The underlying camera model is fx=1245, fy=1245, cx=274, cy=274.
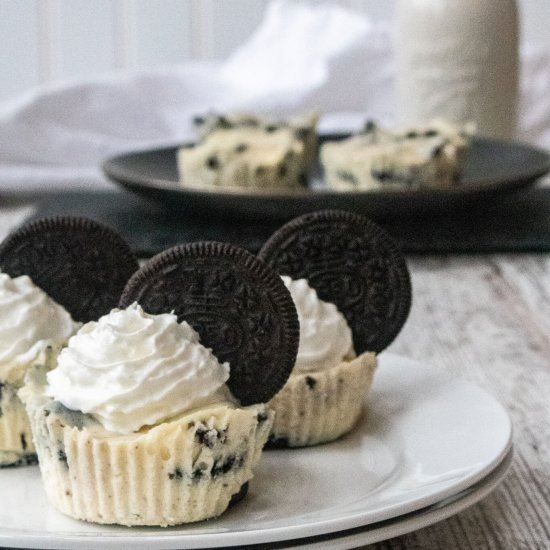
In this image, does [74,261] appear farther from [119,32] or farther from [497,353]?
[119,32]

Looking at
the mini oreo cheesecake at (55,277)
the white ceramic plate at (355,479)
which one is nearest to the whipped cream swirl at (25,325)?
the mini oreo cheesecake at (55,277)

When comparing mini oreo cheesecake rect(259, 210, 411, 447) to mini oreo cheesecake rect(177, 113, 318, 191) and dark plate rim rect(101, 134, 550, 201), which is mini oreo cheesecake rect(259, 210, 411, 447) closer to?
dark plate rim rect(101, 134, 550, 201)

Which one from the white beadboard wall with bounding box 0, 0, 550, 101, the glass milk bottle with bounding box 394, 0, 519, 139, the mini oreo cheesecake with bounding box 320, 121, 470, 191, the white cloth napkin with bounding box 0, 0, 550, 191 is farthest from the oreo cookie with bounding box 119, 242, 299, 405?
the white beadboard wall with bounding box 0, 0, 550, 101

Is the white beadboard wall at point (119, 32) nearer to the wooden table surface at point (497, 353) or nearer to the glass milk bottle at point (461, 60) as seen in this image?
the glass milk bottle at point (461, 60)

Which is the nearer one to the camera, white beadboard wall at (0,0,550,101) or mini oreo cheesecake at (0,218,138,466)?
mini oreo cheesecake at (0,218,138,466)

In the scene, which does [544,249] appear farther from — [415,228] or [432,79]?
[432,79]

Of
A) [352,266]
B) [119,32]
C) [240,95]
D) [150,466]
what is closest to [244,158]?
[240,95]
